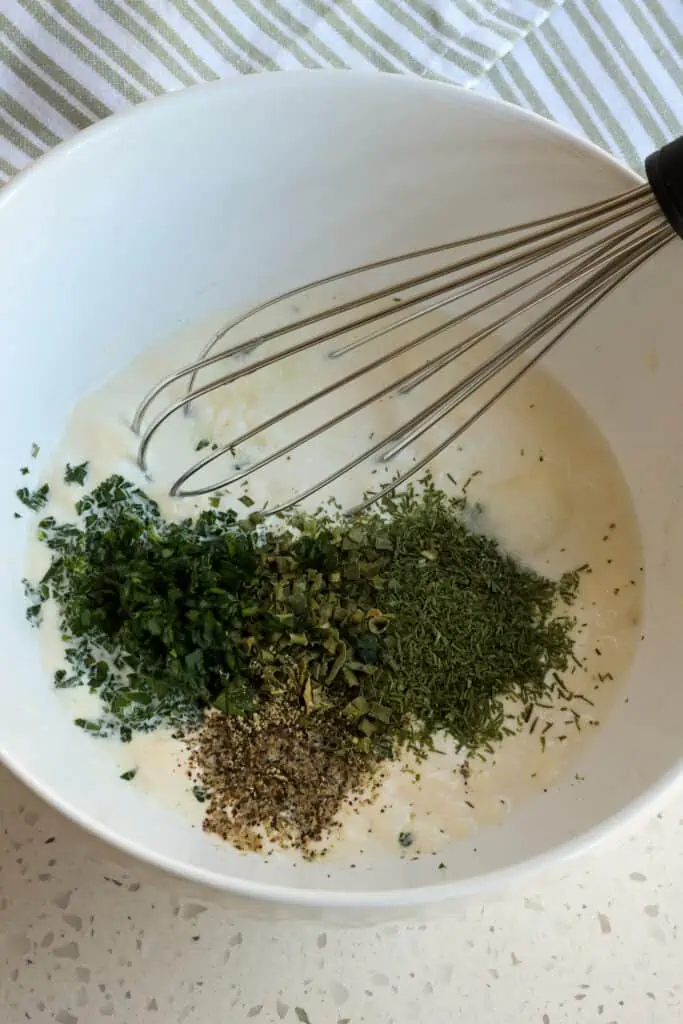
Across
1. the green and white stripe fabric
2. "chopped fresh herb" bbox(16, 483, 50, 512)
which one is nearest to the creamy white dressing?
"chopped fresh herb" bbox(16, 483, 50, 512)

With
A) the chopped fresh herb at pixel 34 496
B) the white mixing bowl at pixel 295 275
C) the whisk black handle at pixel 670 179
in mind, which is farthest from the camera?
the chopped fresh herb at pixel 34 496

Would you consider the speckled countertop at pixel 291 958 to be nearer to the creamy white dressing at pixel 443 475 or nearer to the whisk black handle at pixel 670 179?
the creamy white dressing at pixel 443 475

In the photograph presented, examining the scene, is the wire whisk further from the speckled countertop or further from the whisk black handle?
the speckled countertop

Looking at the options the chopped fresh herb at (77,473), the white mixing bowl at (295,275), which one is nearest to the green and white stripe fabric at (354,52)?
the white mixing bowl at (295,275)

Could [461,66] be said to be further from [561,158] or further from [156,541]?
[156,541]

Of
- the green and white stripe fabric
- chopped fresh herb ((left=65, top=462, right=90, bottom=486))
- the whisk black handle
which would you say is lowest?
the whisk black handle

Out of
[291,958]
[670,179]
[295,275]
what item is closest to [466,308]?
[295,275]

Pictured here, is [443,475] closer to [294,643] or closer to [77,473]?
[294,643]

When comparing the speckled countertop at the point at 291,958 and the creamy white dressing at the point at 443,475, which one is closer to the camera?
the speckled countertop at the point at 291,958
